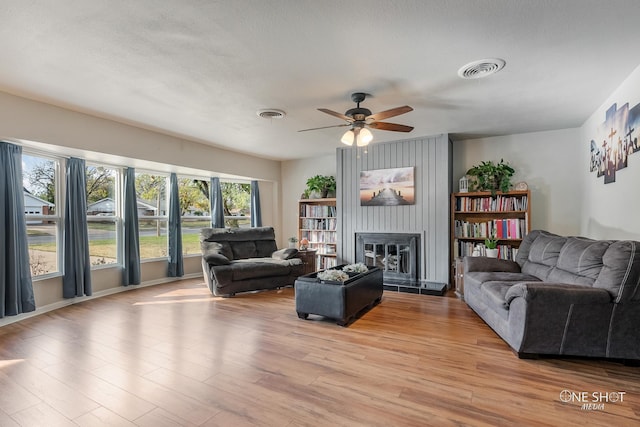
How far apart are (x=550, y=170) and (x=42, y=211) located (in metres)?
Answer: 7.46

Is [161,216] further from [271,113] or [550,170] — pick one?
[550,170]

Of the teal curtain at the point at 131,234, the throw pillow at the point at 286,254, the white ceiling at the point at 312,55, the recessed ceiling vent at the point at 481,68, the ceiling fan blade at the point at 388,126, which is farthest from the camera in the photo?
the throw pillow at the point at 286,254

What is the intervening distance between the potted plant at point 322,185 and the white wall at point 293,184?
53cm

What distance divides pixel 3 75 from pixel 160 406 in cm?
338

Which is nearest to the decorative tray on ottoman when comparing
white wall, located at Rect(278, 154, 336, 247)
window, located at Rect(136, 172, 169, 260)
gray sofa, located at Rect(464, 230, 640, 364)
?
gray sofa, located at Rect(464, 230, 640, 364)

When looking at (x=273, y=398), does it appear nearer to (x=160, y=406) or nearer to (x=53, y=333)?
(x=160, y=406)

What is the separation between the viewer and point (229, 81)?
3.21 meters

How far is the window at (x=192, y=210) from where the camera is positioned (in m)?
6.42

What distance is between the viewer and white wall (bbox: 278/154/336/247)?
23.9ft

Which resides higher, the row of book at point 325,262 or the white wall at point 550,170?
the white wall at point 550,170

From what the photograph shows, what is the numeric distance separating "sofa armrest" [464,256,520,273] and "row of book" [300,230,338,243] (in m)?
3.00

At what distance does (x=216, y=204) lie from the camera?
667 centimetres

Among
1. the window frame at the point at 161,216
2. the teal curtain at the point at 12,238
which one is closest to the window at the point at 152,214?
the window frame at the point at 161,216

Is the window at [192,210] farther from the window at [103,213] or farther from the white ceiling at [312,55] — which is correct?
the white ceiling at [312,55]
